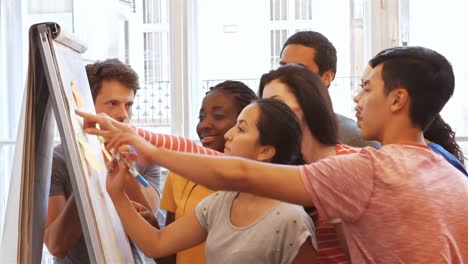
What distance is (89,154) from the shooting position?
1.57m

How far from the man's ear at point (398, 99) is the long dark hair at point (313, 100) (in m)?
0.44

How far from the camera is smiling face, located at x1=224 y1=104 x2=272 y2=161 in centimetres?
168

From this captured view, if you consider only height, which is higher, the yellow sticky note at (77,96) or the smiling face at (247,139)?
the yellow sticky note at (77,96)

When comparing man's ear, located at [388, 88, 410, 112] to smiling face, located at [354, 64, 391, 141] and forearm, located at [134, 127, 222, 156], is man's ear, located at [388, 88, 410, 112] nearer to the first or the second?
smiling face, located at [354, 64, 391, 141]

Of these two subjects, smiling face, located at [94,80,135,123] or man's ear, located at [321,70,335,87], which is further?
man's ear, located at [321,70,335,87]

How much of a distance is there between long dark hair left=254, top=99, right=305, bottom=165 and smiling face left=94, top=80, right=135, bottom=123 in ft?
1.55

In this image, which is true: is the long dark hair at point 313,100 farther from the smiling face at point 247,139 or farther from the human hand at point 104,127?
the human hand at point 104,127

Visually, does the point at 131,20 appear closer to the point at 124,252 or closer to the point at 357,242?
the point at 124,252

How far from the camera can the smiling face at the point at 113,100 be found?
2000 mm

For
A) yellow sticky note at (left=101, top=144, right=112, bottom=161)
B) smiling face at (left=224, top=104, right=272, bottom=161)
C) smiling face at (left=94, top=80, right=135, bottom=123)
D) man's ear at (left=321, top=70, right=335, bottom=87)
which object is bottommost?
yellow sticky note at (left=101, top=144, right=112, bottom=161)

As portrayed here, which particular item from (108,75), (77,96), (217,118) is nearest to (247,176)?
(77,96)

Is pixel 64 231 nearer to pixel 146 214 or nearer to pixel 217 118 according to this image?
pixel 146 214

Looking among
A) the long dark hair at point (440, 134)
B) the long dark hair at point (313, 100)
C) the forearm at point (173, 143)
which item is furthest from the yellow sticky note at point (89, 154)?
the long dark hair at point (440, 134)

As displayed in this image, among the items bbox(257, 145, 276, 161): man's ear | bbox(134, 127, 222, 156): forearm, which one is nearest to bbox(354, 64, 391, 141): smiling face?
bbox(257, 145, 276, 161): man's ear
